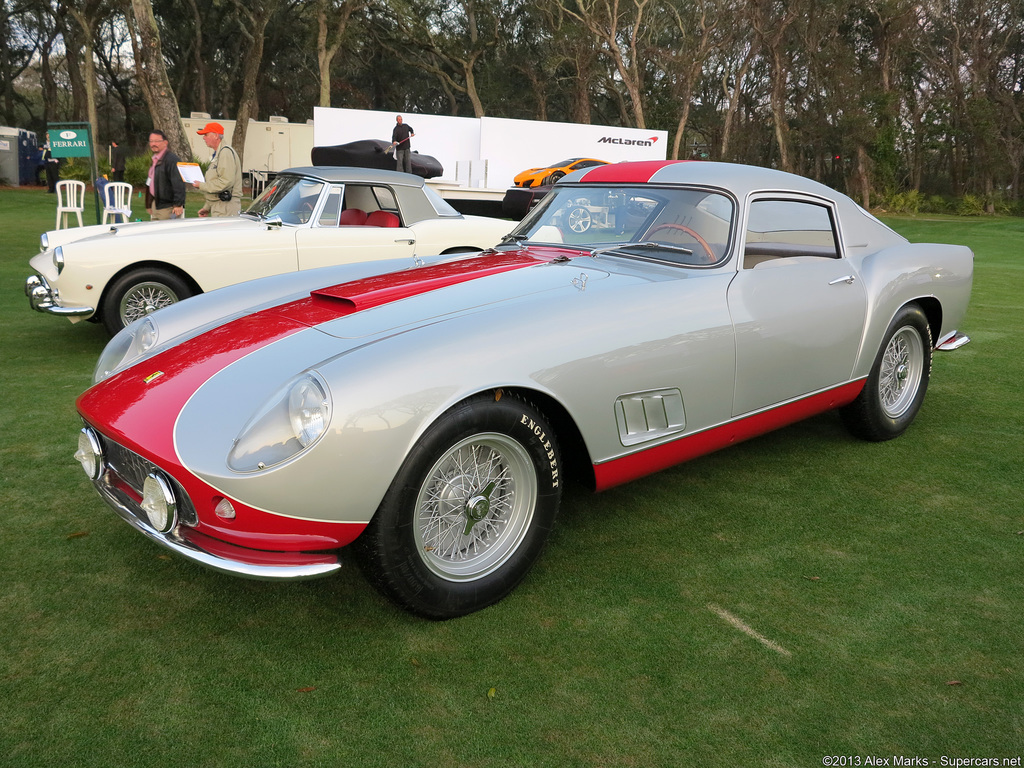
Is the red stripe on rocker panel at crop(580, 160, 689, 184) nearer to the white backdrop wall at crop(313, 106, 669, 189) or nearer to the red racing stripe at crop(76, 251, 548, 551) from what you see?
the red racing stripe at crop(76, 251, 548, 551)

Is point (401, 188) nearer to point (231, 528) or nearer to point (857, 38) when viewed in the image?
point (231, 528)

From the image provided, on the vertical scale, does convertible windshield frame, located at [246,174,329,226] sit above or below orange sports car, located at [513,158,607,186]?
below

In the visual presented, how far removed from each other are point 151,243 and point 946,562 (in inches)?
231

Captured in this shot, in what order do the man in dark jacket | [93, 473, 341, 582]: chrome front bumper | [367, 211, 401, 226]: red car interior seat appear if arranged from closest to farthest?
[93, 473, 341, 582]: chrome front bumper → [367, 211, 401, 226]: red car interior seat → the man in dark jacket

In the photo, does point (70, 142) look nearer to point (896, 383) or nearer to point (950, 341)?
point (896, 383)

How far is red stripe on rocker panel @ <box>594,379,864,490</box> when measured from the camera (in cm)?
306

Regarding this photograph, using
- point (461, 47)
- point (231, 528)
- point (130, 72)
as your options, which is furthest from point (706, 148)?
point (231, 528)

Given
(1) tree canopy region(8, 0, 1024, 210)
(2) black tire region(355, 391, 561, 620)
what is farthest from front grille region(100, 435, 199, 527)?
(1) tree canopy region(8, 0, 1024, 210)

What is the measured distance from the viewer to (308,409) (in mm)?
2367

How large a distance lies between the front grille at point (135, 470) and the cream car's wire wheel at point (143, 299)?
396 centimetres

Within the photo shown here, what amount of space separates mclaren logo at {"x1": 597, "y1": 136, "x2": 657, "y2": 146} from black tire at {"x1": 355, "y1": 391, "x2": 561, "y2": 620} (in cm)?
2552

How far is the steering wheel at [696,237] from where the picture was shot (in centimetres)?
355

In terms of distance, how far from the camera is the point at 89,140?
12.0 m

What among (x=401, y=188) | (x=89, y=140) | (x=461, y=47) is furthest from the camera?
(x=461, y=47)
